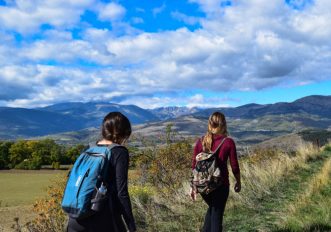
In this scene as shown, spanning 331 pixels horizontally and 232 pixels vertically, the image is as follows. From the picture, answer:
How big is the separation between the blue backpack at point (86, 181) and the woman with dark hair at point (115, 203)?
7cm

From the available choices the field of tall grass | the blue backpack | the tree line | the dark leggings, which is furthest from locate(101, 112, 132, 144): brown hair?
the tree line

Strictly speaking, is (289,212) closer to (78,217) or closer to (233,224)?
(233,224)

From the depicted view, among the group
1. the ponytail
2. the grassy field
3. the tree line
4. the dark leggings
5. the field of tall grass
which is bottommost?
the grassy field

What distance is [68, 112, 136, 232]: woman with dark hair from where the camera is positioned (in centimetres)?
393

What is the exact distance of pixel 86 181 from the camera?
12.8 feet

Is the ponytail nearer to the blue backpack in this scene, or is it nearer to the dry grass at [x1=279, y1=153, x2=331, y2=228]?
the dry grass at [x1=279, y1=153, x2=331, y2=228]

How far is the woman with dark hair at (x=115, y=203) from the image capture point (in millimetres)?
3934

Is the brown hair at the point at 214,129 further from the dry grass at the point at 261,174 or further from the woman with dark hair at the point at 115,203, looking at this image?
the dry grass at the point at 261,174

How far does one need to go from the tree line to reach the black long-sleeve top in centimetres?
7525

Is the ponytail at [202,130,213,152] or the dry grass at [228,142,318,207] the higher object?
the ponytail at [202,130,213,152]

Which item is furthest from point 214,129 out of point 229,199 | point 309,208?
point 229,199

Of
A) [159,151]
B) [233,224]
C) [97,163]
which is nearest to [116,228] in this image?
[97,163]

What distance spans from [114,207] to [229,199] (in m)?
5.88

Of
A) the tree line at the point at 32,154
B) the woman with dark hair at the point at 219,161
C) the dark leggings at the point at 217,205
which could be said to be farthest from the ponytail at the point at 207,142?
the tree line at the point at 32,154
